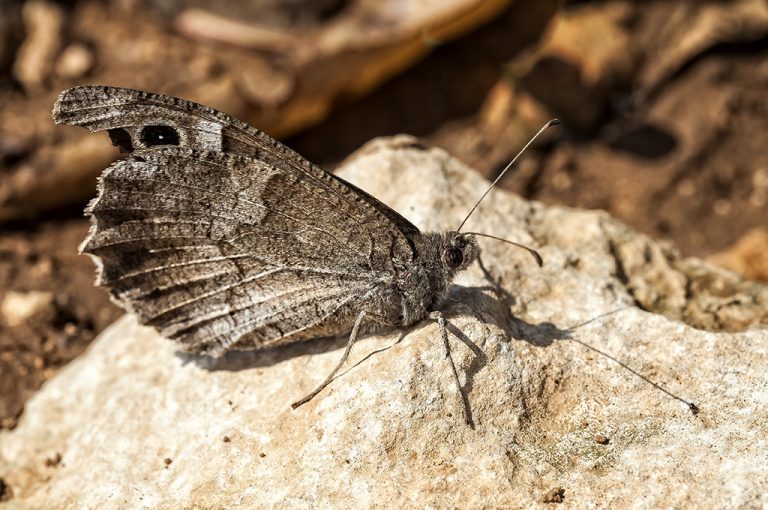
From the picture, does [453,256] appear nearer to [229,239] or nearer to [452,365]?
[452,365]

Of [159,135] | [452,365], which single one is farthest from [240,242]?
[452,365]

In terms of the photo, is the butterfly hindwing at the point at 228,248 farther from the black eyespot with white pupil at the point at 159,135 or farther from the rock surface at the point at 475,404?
the rock surface at the point at 475,404

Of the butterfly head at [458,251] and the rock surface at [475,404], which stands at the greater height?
the butterfly head at [458,251]

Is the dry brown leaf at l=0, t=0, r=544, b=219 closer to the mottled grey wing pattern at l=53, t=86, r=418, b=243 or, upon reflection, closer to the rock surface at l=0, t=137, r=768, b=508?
the rock surface at l=0, t=137, r=768, b=508

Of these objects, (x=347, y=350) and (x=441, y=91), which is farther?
(x=441, y=91)

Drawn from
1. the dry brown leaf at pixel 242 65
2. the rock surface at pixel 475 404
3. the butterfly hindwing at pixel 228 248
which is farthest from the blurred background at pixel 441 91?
the butterfly hindwing at pixel 228 248

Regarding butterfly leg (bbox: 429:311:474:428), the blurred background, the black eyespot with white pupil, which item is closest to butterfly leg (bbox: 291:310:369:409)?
butterfly leg (bbox: 429:311:474:428)

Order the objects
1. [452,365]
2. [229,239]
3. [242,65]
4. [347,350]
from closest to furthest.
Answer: [452,365], [347,350], [229,239], [242,65]

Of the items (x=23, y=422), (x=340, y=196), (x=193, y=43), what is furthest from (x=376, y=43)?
(x=23, y=422)
